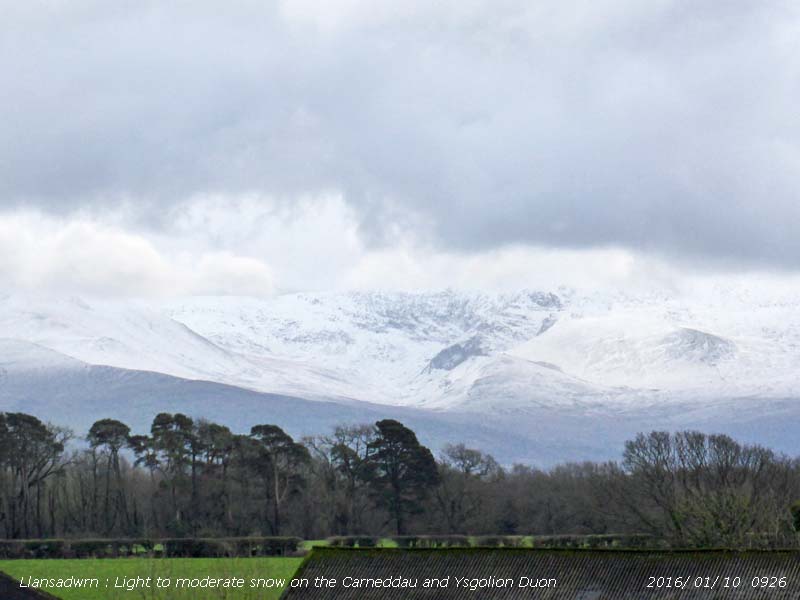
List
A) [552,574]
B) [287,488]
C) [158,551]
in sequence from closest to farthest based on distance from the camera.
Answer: [552,574] < [158,551] < [287,488]

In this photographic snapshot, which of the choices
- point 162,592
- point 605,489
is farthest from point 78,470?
point 162,592

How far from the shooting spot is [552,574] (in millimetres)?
41781

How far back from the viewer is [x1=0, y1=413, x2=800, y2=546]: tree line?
110250mm

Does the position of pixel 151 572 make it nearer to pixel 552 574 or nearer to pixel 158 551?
pixel 552 574

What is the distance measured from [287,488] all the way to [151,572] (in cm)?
6316

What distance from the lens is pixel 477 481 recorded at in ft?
394

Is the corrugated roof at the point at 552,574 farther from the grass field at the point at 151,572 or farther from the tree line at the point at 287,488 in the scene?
the tree line at the point at 287,488

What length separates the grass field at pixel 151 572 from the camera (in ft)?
183

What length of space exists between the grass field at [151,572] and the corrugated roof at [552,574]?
5.13 meters

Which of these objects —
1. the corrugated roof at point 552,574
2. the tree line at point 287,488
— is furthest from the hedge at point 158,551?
the corrugated roof at point 552,574

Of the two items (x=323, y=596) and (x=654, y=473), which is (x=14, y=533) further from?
(x=323, y=596)

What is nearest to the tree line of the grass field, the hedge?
the hedge

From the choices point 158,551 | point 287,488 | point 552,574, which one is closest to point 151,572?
point 552,574

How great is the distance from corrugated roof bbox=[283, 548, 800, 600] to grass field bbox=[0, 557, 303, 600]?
513cm
